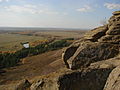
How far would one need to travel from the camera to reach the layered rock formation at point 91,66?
1384 cm

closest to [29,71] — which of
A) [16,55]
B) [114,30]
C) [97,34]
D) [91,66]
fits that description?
[16,55]

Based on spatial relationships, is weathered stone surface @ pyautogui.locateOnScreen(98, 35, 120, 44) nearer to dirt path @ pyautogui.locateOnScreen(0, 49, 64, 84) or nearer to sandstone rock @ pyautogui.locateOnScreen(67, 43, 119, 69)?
sandstone rock @ pyautogui.locateOnScreen(67, 43, 119, 69)

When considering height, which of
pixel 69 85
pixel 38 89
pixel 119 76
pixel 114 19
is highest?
pixel 114 19

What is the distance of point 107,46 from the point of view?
64.4ft

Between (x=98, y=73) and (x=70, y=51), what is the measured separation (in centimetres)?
746

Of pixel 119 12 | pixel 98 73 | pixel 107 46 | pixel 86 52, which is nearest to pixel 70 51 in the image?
pixel 86 52

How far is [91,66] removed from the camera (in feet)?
51.1

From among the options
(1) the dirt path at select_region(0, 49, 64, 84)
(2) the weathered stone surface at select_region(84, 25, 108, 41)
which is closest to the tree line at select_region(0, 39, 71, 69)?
(1) the dirt path at select_region(0, 49, 64, 84)

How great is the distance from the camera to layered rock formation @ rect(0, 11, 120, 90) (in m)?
13.8

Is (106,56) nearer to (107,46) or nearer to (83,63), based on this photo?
(107,46)

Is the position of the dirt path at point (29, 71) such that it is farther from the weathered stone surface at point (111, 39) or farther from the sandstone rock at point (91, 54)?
the sandstone rock at point (91, 54)

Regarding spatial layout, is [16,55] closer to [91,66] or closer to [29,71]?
[29,71]

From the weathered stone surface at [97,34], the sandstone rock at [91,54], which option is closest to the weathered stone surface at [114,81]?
the sandstone rock at [91,54]

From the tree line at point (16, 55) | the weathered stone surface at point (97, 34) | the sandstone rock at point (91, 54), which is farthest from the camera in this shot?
the tree line at point (16, 55)
